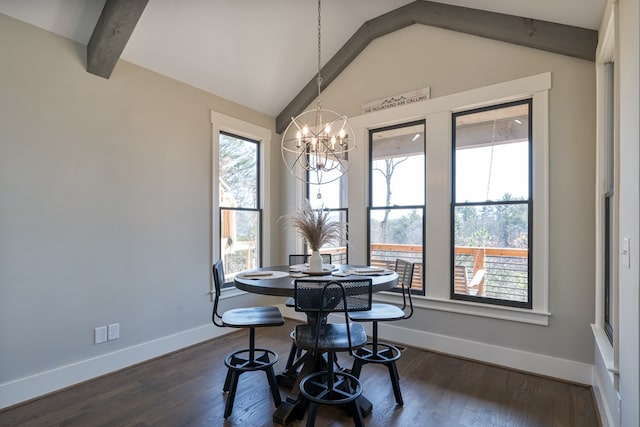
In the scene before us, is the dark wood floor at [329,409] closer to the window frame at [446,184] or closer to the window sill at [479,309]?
the window sill at [479,309]

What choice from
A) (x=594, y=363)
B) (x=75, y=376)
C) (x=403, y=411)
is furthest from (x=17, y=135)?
(x=594, y=363)

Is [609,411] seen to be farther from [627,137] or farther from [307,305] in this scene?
[307,305]

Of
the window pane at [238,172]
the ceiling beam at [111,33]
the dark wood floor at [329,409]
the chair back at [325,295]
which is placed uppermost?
the ceiling beam at [111,33]

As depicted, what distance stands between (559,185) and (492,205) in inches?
20.9

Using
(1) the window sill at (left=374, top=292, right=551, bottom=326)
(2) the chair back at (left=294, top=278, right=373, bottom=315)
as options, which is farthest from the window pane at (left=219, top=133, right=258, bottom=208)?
(2) the chair back at (left=294, top=278, right=373, bottom=315)

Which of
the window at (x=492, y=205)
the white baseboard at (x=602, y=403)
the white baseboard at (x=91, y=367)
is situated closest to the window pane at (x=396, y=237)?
the window at (x=492, y=205)

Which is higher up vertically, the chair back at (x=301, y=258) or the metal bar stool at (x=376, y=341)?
the chair back at (x=301, y=258)

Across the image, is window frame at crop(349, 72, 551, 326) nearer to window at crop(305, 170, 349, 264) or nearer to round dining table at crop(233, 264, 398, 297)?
window at crop(305, 170, 349, 264)

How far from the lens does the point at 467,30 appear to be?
3.09 metres

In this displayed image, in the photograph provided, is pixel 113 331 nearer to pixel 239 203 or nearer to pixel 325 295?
pixel 239 203

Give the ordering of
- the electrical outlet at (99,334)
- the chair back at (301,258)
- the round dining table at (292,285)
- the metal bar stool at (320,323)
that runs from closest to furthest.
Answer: the metal bar stool at (320,323) < the round dining table at (292,285) < the electrical outlet at (99,334) < the chair back at (301,258)

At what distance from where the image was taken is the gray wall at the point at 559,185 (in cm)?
263

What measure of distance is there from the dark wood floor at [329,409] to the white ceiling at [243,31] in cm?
267

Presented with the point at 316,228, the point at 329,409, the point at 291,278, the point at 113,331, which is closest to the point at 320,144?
the point at 316,228
